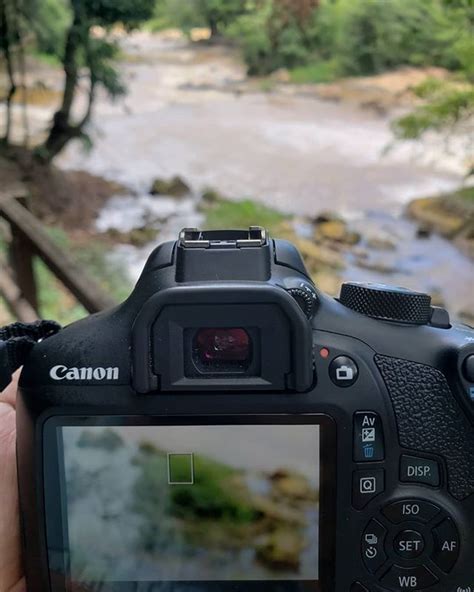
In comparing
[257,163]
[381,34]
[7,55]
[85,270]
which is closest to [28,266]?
[85,270]

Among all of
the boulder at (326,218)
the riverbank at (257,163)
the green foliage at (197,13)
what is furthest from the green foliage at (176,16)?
Answer: the boulder at (326,218)

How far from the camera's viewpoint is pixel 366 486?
1.34 feet

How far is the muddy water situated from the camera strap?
302 cm

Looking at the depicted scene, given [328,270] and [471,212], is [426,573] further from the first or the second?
[471,212]

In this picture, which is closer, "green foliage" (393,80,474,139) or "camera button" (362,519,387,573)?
"camera button" (362,519,387,573)

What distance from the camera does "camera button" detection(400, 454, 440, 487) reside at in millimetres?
410

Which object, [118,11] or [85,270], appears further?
[118,11]

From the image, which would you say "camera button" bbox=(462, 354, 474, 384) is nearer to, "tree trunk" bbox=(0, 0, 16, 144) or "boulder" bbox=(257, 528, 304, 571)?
"boulder" bbox=(257, 528, 304, 571)

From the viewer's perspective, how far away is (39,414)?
40 cm

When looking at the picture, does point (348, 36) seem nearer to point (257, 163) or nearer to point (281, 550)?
point (257, 163)

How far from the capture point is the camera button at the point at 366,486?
41cm

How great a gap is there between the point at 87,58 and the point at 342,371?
3.35 m

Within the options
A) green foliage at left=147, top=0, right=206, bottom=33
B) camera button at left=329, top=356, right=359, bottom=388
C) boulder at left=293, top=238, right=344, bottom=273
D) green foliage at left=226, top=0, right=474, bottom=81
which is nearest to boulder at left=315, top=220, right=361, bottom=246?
boulder at left=293, top=238, right=344, bottom=273

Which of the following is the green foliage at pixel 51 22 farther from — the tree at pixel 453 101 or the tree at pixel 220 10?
the tree at pixel 453 101
